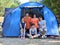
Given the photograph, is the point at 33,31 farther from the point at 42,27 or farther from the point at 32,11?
the point at 32,11

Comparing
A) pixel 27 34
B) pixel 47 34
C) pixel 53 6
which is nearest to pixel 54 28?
pixel 47 34

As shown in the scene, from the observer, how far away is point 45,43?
12398mm

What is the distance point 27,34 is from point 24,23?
0.63 m

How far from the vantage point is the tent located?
50.0 ft

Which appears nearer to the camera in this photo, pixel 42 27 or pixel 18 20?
pixel 42 27

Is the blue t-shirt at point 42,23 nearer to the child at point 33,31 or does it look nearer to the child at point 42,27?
the child at point 42,27

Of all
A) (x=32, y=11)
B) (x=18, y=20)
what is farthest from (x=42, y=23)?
(x=32, y=11)

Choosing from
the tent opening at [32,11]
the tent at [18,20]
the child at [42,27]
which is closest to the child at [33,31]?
the child at [42,27]

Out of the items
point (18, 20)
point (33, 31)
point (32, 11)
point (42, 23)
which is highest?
point (32, 11)

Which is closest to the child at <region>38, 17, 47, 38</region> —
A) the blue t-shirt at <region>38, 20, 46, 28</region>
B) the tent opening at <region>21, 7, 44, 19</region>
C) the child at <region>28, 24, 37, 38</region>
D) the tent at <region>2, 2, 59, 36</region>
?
the blue t-shirt at <region>38, 20, 46, 28</region>

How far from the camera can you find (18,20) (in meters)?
15.4

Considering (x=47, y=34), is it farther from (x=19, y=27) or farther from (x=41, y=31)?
(x=19, y=27)

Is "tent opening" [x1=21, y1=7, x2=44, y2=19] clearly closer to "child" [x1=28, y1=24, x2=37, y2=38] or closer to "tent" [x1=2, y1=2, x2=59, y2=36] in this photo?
"tent" [x1=2, y1=2, x2=59, y2=36]

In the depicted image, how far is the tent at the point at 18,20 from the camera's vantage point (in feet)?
50.0
